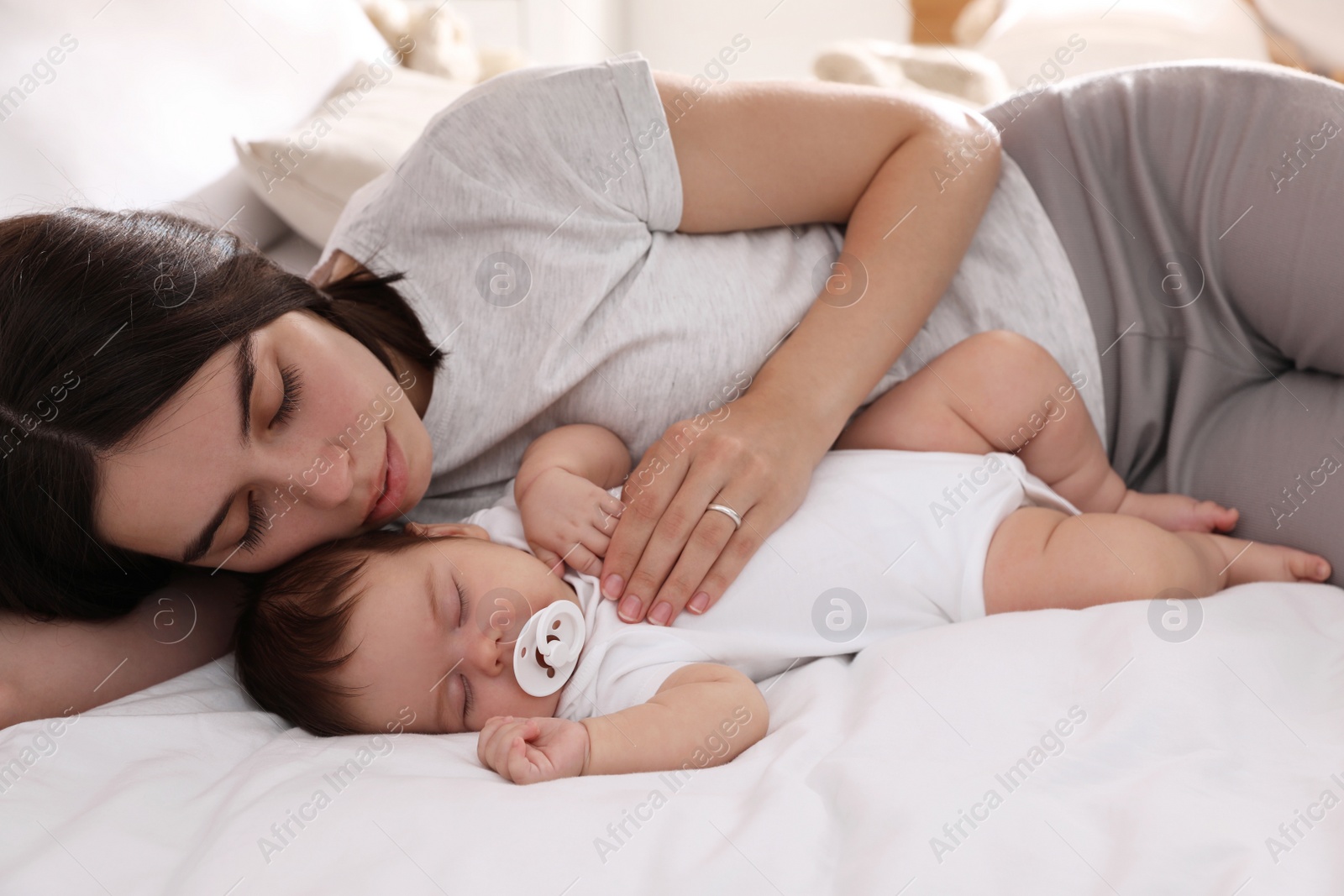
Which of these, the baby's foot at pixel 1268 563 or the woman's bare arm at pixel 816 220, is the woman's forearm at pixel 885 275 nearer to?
the woman's bare arm at pixel 816 220

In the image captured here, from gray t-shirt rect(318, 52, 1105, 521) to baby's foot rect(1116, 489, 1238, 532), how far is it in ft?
0.50

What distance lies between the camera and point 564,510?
39.9 inches

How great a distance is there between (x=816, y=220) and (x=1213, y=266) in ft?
1.58

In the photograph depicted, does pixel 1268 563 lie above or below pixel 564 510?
below

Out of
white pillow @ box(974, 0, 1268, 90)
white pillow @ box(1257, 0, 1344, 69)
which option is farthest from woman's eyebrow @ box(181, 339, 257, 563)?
white pillow @ box(1257, 0, 1344, 69)


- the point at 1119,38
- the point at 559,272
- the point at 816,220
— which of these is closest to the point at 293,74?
the point at 559,272

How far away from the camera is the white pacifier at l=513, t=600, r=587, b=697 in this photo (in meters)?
0.91

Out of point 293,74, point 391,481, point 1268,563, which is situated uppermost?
Result: point 293,74

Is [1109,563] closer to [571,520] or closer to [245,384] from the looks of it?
[571,520]

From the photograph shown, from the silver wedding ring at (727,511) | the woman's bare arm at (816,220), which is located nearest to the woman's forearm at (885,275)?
the woman's bare arm at (816,220)

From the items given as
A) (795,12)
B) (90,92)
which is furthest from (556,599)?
(795,12)

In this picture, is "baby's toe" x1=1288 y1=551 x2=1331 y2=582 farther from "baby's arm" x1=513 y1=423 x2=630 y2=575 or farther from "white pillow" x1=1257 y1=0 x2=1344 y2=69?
"white pillow" x1=1257 y1=0 x2=1344 y2=69

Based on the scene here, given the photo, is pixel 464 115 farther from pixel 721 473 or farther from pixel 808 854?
pixel 808 854

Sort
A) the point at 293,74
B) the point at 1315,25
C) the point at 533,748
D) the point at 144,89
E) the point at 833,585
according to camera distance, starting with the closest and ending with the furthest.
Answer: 1. the point at 533,748
2. the point at 833,585
3. the point at 144,89
4. the point at 293,74
5. the point at 1315,25
